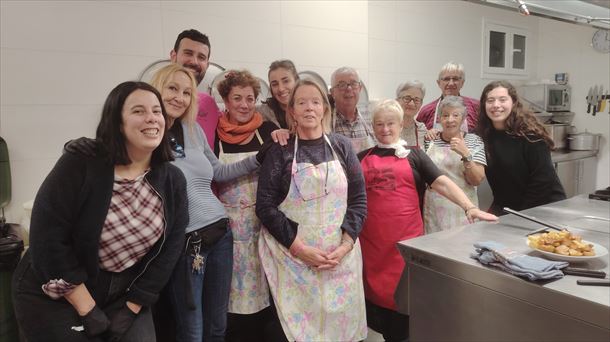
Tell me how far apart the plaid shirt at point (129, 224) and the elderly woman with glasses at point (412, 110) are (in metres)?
1.49

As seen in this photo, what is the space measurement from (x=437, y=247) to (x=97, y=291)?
1052mm

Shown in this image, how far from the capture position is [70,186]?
1.15m

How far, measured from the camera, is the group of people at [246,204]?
3.93ft

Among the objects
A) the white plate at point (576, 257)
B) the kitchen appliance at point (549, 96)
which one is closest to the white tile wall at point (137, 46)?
the kitchen appliance at point (549, 96)

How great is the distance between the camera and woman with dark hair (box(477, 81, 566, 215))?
1952 millimetres

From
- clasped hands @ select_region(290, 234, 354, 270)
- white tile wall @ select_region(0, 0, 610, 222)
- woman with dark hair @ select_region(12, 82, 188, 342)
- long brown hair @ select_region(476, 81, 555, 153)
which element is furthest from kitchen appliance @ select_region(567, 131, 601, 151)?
woman with dark hair @ select_region(12, 82, 188, 342)

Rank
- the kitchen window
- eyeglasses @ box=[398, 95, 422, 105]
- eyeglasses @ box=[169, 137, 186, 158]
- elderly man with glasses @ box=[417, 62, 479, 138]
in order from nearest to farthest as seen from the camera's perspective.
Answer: eyeglasses @ box=[169, 137, 186, 158] → eyeglasses @ box=[398, 95, 422, 105] → elderly man with glasses @ box=[417, 62, 479, 138] → the kitchen window

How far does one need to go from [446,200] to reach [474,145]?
29 cm

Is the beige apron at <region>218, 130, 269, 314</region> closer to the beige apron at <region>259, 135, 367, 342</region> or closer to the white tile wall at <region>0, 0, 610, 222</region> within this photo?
the beige apron at <region>259, 135, 367, 342</region>

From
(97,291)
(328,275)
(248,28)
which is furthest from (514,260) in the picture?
(248,28)

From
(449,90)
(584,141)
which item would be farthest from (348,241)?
(584,141)

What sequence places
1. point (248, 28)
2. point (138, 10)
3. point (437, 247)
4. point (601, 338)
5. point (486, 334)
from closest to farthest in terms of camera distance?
point (601, 338)
point (486, 334)
point (437, 247)
point (138, 10)
point (248, 28)

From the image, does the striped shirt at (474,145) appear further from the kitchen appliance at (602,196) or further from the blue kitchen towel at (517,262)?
the blue kitchen towel at (517,262)

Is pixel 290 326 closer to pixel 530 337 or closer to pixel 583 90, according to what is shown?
pixel 530 337
